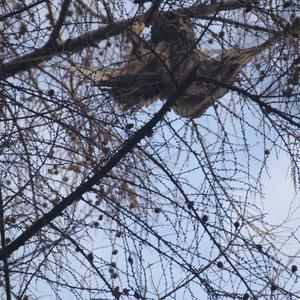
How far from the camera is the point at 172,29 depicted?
11.6 feet

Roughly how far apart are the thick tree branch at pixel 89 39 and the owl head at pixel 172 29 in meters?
0.07

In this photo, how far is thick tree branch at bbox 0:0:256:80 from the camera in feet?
10.5

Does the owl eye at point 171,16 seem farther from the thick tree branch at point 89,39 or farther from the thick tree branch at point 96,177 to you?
the thick tree branch at point 96,177

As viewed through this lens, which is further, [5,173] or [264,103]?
[5,173]

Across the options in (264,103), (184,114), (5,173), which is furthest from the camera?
(184,114)

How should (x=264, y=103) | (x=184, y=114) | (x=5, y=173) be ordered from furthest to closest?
1. (x=184, y=114)
2. (x=5, y=173)
3. (x=264, y=103)

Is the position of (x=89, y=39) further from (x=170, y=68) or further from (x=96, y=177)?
(x=96, y=177)

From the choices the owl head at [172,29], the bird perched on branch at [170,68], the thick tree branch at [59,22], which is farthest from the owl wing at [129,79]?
the thick tree branch at [59,22]

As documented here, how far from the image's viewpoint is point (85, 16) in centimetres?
325

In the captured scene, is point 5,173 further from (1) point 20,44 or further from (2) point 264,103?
(2) point 264,103

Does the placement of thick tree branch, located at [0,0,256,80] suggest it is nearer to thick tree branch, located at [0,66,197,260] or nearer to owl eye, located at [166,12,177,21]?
owl eye, located at [166,12,177,21]

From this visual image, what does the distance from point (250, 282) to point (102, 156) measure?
814 mm

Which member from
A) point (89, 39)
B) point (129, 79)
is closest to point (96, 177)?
point (129, 79)

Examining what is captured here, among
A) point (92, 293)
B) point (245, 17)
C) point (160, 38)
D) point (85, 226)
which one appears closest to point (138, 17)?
point (160, 38)
